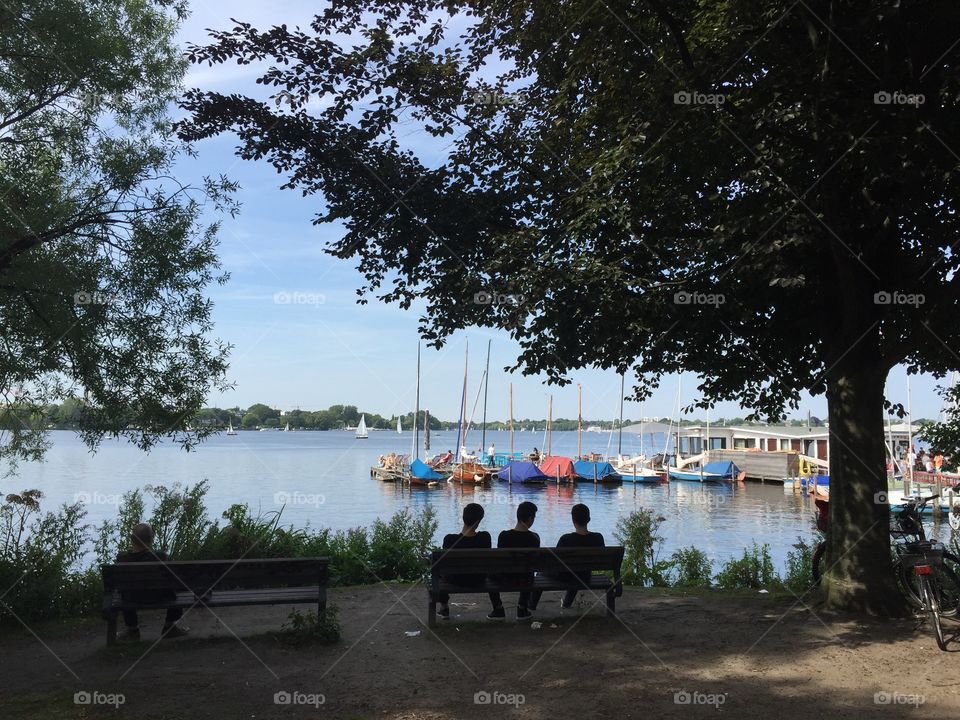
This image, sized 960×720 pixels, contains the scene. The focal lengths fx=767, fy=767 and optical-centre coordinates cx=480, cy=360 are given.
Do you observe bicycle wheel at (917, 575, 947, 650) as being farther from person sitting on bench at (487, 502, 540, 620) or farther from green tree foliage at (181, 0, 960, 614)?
person sitting on bench at (487, 502, 540, 620)

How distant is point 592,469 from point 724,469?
1161 centimetres

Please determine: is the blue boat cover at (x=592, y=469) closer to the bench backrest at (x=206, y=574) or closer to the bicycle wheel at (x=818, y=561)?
the bicycle wheel at (x=818, y=561)

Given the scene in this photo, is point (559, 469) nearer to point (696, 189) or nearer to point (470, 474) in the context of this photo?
point (470, 474)

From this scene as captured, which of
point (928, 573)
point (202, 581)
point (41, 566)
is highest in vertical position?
point (928, 573)

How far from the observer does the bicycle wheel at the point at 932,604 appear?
22.7 ft

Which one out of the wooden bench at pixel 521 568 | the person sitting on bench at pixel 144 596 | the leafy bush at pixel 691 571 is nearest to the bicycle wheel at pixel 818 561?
the leafy bush at pixel 691 571

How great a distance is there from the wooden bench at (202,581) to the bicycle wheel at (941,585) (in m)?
6.05

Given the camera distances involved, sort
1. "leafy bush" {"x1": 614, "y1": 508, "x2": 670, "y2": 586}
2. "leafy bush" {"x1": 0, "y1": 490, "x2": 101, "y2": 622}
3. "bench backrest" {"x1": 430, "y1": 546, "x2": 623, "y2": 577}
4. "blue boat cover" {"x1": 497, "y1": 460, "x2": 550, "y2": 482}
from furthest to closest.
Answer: "blue boat cover" {"x1": 497, "y1": 460, "x2": 550, "y2": 482}
"leafy bush" {"x1": 614, "y1": 508, "x2": 670, "y2": 586}
"leafy bush" {"x1": 0, "y1": 490, "x2": 101, "y2": 622}
"bench backrest" {"x1": 430, "y1": 546, "x2": 623, "y2": 577}

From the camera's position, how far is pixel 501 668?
21.5 ft

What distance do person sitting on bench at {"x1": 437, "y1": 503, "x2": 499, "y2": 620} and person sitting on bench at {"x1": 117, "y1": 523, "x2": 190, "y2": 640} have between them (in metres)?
2.64

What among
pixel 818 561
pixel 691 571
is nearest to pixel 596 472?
pixel 691 571

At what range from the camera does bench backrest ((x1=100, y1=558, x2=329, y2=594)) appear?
281 inches

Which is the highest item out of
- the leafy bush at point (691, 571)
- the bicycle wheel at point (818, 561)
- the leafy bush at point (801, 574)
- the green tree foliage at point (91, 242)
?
the green tree foliage at point (91, 242)

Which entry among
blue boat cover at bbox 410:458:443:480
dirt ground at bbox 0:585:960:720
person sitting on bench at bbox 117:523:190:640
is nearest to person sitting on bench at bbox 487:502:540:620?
dirt ground at bbox 0:585:960:720
